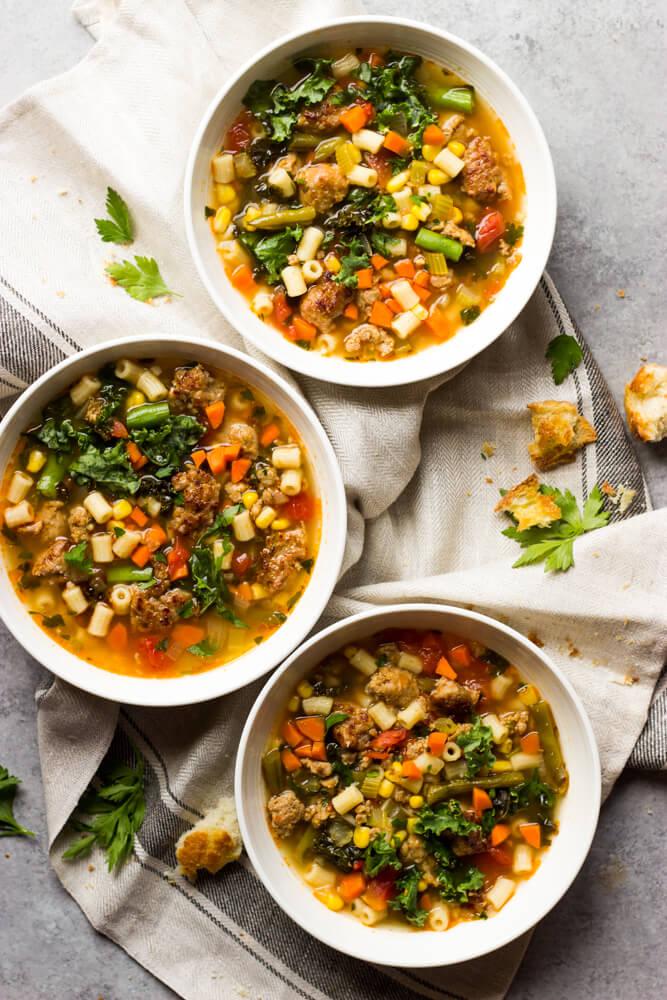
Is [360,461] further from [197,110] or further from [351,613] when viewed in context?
[197,110]

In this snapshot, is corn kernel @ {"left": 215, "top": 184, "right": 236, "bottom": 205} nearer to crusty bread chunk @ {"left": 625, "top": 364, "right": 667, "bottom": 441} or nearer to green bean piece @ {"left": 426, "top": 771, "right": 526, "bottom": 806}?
crusty bread chunk @ {"left": 625, "top": 364, "right": 667, "bottom": 441}

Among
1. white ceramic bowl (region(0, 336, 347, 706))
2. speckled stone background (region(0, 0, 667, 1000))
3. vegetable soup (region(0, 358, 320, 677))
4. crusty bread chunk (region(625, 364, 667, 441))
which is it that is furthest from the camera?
speckled stone background (region(0, 0, 667, 1000))

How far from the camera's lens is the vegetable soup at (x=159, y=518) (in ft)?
12.3

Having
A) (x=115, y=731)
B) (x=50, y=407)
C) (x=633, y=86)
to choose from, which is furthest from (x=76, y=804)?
(x=633, y=86)

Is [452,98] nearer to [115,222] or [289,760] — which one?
[115,222]

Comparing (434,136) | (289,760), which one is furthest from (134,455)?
(434,136)

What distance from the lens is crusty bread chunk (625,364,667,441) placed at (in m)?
4.09

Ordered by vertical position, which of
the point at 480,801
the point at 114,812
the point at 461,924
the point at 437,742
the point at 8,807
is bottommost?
the point at 461,924

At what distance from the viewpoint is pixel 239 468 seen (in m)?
3.86

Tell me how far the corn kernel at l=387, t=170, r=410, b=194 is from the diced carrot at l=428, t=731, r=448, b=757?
2.55 metres

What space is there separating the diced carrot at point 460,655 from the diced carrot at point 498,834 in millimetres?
754

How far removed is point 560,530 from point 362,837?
1764 millimetres

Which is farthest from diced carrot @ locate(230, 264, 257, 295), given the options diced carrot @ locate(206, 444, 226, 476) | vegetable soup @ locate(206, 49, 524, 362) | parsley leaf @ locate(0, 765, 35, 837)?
parsley leaf @ locate(0, 765, 35, 837)

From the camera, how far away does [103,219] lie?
4.11 m
